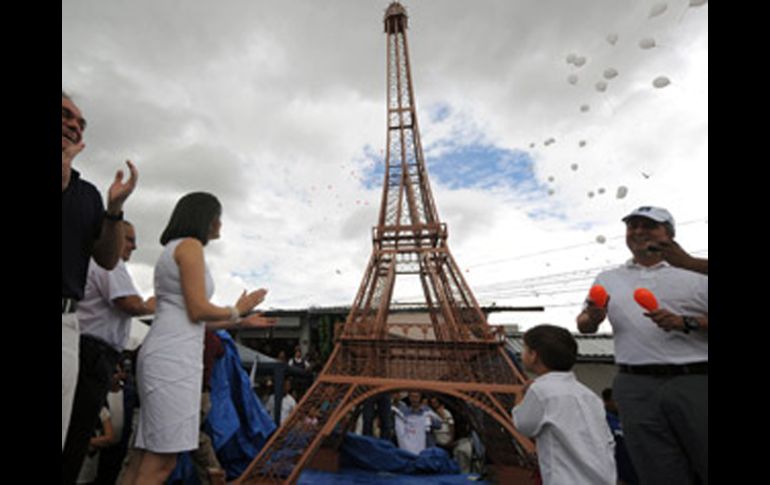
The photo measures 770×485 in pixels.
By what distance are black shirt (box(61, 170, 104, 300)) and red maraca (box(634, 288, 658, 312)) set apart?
238cm

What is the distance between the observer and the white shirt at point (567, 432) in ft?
6.16

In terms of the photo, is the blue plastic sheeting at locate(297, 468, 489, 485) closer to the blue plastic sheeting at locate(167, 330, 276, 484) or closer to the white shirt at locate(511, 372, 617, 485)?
the blue plastic sheeting at locate(167, 330, 276, 484)

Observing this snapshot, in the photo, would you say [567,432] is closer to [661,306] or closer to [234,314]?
[661,306]

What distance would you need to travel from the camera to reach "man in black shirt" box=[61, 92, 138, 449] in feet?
4.11

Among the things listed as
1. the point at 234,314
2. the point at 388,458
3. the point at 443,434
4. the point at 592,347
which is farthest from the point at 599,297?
the point at 592,347

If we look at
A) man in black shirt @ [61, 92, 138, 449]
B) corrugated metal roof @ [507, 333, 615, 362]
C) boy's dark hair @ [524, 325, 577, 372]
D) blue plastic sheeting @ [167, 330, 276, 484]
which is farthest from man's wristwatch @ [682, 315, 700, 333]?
corrugated metal roof @ [507, 333, 615, 362]

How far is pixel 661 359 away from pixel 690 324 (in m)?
0.22

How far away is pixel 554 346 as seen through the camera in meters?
2.15

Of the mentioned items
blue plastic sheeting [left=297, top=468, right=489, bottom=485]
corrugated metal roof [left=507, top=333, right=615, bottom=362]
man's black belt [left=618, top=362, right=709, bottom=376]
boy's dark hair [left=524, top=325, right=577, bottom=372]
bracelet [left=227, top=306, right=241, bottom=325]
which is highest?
bracelet [left=227, top=306, right=241, bottom=325]
